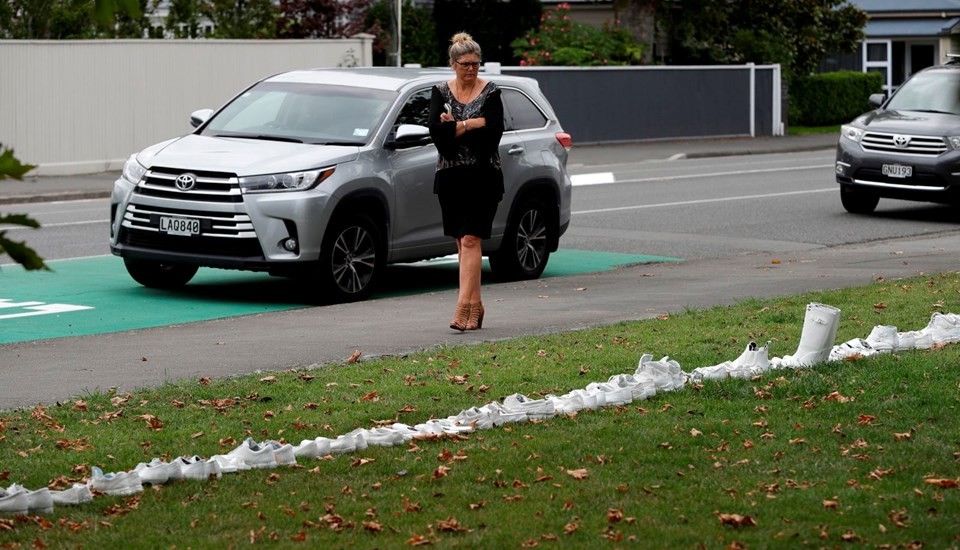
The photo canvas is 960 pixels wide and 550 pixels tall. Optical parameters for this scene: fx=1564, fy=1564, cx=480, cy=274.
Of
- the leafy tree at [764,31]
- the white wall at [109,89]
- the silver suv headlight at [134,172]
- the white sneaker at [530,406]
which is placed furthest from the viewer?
the leafy tree at [764,31]

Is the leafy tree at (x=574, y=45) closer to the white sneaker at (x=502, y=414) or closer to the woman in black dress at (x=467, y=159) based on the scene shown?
the woman in black dress at (x=467, y=159)

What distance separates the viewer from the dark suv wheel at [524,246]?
13.3 meters

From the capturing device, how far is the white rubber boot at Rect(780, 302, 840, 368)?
26.1 feet

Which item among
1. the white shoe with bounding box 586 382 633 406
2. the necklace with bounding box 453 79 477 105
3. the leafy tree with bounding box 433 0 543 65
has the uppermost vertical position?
the leafy tree with bounding box 433 0 543 65

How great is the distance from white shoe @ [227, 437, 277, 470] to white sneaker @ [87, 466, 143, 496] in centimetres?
46

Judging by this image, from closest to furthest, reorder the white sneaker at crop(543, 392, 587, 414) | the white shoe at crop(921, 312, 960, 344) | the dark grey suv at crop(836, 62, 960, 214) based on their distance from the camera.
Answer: the white sneaker at crop(543, 392, 587, 414) < the white shoe at crop(921, 312, 960, 344) < the dark grey suv at crop(836, 62, 960, 214)

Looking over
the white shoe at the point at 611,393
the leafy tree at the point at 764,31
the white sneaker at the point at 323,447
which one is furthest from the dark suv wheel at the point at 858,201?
the leafy tree at the point at 764,31

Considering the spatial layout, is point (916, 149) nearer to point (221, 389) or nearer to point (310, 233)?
point (310, 233)

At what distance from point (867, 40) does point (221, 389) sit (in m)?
50.1

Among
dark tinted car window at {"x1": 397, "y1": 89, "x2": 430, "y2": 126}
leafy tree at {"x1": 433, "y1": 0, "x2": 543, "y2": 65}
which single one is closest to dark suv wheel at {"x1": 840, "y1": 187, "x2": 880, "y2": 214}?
dark tinted car window at {"x1": 397, "y1": 89, "x2": 430, "y2": 126}

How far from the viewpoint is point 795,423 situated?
667 cm

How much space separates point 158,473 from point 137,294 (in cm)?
672

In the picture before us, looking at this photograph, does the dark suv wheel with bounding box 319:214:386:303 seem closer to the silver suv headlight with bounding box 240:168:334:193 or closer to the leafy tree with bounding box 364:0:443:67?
the silver suv headlight with bounding box 240:168:334:193

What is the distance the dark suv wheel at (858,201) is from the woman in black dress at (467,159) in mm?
10606
